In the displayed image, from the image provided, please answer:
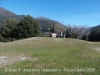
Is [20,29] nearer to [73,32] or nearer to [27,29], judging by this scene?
[27,29]

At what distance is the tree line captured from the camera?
30483mm

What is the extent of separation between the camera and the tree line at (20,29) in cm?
3048

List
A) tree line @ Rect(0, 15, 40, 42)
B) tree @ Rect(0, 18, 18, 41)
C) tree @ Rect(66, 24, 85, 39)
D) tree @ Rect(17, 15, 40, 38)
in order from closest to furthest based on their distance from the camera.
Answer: tree @ Rect(17, 15, 40, 38), tree line @ Rect(0, 15, 40, 42), tree @ Rect(0, 18, 18, 41), tree @ Rect(66, 24, 85, 39)

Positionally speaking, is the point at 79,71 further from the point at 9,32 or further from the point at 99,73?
the point at 9,32

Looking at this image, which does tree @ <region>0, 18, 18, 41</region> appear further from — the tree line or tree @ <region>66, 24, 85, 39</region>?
tree @ <region>66, 24, 85, 39</region>

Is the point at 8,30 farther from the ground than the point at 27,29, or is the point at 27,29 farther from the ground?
the point at 27,29

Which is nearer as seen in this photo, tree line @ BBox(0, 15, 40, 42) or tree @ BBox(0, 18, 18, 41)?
tree line @ BBox(0, 15, 40, 42)

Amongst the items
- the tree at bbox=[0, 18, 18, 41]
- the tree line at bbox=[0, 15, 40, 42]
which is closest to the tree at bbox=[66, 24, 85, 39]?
the tree line at bbox=[0, 15, 40, 42]

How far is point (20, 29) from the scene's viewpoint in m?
30.4

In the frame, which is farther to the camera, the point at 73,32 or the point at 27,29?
the point at 73,32

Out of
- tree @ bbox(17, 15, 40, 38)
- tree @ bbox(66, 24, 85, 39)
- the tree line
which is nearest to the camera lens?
tree @ bbox(17, 15, 40, 38)

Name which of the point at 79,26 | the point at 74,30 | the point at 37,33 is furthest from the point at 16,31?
the point at 79,26

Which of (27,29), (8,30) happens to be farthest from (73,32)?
(8,30)

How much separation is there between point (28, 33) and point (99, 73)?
82.9ft
